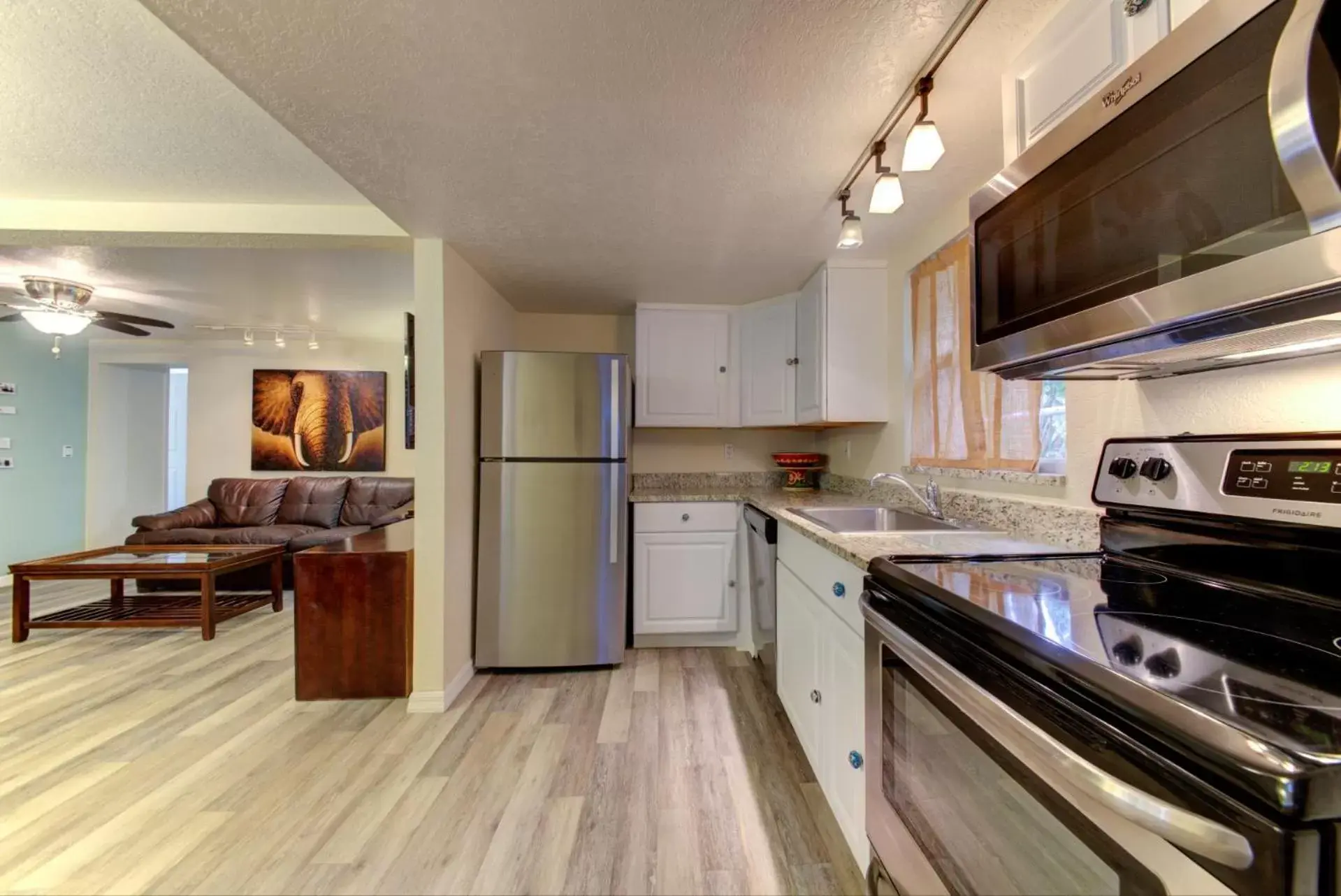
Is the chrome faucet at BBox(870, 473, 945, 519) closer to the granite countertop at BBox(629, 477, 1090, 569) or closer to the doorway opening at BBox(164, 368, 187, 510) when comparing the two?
the granite countertop at BBox(629, 477, 1090, 569)

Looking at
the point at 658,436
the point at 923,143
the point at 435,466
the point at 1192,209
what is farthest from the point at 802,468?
the point at 1192,209

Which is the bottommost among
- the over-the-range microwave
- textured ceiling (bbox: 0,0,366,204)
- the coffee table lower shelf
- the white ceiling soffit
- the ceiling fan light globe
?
the coffee table lower shelf

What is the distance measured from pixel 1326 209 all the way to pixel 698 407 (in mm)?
2669

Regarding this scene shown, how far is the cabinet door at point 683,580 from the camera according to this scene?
279cm

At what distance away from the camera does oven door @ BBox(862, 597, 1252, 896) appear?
46cm

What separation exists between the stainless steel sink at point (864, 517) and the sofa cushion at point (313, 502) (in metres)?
4.26

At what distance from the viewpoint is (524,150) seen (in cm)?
150

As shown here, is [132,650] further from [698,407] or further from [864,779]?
[864,779]

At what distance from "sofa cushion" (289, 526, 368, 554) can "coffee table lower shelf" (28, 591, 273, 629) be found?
0.39m

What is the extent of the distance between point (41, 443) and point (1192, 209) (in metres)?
7.17

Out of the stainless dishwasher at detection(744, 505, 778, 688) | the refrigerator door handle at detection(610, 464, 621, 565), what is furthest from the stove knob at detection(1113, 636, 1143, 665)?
the refrigerator door handle at detection(610, 464, 621, 565)

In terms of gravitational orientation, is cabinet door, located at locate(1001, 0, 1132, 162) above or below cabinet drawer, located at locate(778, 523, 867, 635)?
above

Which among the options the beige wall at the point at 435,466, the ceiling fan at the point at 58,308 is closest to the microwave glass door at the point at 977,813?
the beige wall at the point at 435,466

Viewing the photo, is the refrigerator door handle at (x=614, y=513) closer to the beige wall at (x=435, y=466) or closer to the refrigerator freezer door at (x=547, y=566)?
the refrigerator freezer door at (x=547, y=566)
